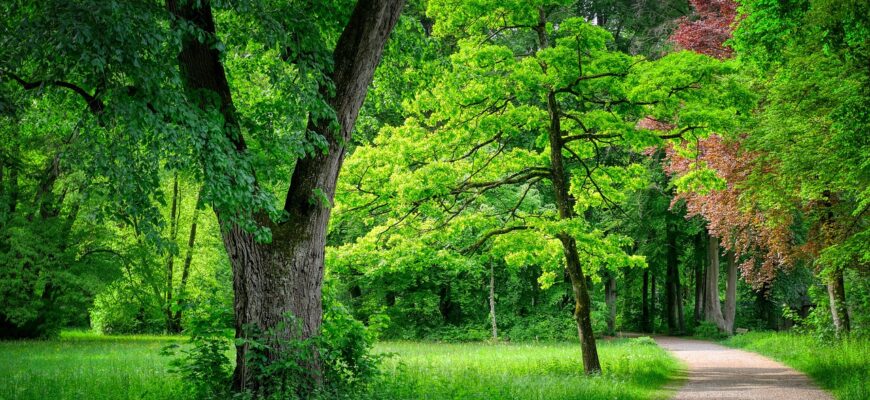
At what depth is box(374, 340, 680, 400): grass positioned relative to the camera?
1017 centimetres

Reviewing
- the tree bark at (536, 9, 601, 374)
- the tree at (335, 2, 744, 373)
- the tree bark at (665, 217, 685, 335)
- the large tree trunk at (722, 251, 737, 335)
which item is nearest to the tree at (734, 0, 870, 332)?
the tree at (335, 2, 744, 373)

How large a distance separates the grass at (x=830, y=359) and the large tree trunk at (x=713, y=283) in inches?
278

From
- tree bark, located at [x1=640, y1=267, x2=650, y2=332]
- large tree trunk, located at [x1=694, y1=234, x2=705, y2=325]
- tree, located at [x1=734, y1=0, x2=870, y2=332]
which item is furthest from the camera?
tree bark, located at [x1=640, y1=267, x2=650, y2=332]

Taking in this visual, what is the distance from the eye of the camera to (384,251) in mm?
13859

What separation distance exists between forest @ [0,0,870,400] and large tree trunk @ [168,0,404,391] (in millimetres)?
30

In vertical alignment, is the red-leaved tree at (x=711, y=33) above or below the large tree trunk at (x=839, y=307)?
above

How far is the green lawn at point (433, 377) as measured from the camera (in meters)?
10.2

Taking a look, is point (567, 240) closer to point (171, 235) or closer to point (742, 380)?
point (742, 380)

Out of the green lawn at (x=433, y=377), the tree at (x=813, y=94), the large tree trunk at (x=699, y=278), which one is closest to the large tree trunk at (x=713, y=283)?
the large tree trunk at (x=699, y=278)

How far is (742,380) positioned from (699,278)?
941 inches

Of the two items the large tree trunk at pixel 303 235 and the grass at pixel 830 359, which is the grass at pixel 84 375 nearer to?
the large tree trunk at pixel 303 235

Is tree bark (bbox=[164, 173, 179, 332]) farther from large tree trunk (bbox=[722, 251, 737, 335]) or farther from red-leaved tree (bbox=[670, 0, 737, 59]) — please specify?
large tree trunk (bbox=[722, 251, 737, 335])

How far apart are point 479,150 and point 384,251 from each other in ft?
9.66

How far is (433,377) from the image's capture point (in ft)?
41.7
